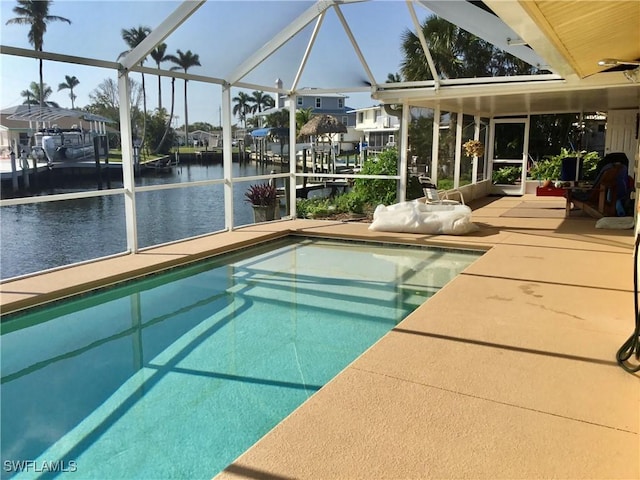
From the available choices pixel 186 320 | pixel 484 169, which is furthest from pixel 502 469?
pixel 484 169

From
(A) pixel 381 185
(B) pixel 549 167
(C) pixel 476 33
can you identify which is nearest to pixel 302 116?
(B) pixel 549 167

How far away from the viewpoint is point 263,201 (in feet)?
36.1

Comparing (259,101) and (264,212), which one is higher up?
(259,101)

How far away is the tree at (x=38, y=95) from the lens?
56.4 ft

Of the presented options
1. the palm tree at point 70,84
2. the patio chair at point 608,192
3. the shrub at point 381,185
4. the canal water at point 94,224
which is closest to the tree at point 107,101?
the palm tree at point 70,84

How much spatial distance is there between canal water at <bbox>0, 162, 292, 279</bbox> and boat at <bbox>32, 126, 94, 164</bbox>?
4.54ft

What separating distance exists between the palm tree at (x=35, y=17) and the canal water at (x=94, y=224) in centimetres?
647

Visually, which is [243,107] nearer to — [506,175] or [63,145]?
[63,145]

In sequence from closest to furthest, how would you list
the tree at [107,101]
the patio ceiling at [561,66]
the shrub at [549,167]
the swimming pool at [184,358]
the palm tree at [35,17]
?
1. the swimming pool at [184,358]
2. the patio ceiling at [561,66]
3. the shrub at [549,167]
4. the tree at [107,101]
5. the palm tree at [35,17]

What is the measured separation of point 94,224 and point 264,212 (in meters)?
5.55

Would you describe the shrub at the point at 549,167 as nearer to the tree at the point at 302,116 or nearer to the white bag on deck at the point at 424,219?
the white bag on deck at the point at 424,219

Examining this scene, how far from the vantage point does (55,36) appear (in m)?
21.3

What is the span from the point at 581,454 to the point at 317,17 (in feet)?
22.9

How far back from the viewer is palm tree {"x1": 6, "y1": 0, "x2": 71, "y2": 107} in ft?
67.3
